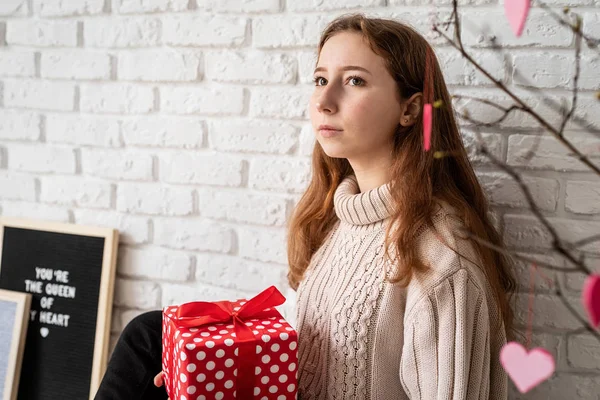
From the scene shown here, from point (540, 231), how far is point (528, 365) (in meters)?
0.93

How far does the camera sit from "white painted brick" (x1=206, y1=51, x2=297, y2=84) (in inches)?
59.4

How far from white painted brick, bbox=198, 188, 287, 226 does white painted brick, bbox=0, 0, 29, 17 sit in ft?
2.52

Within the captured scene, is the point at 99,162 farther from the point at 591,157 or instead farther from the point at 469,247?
the point at 591,157

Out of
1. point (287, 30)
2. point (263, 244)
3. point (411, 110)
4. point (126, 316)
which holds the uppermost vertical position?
Result: point (287, 30)

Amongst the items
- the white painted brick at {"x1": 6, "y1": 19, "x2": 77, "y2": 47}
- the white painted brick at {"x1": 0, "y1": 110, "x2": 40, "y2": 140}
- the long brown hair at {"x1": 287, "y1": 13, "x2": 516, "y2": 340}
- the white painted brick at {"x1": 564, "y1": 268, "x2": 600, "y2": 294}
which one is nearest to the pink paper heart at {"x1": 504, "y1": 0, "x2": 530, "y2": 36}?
the long brown hair at {"x1": 287, "y1": 13, "x2": 516, "y2": 340}

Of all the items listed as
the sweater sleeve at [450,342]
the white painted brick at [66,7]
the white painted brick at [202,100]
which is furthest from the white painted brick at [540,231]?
the white painted brick at [66,7]

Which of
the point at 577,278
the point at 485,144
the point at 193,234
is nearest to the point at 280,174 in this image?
the point at 193,234

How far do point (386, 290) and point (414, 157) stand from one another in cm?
27

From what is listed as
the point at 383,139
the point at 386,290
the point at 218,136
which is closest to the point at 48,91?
the point at 218,136

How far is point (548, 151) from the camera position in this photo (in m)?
1.27

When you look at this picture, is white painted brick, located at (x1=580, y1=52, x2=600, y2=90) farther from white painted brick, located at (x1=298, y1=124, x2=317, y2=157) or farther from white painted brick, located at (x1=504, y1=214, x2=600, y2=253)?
white painted brick, located at (x1=298, y1=124, x2=317, y2=157)

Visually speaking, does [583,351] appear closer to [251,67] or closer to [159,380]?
[159,380]

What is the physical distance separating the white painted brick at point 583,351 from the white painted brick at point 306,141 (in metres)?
0.74

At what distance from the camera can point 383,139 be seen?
4.03ft
